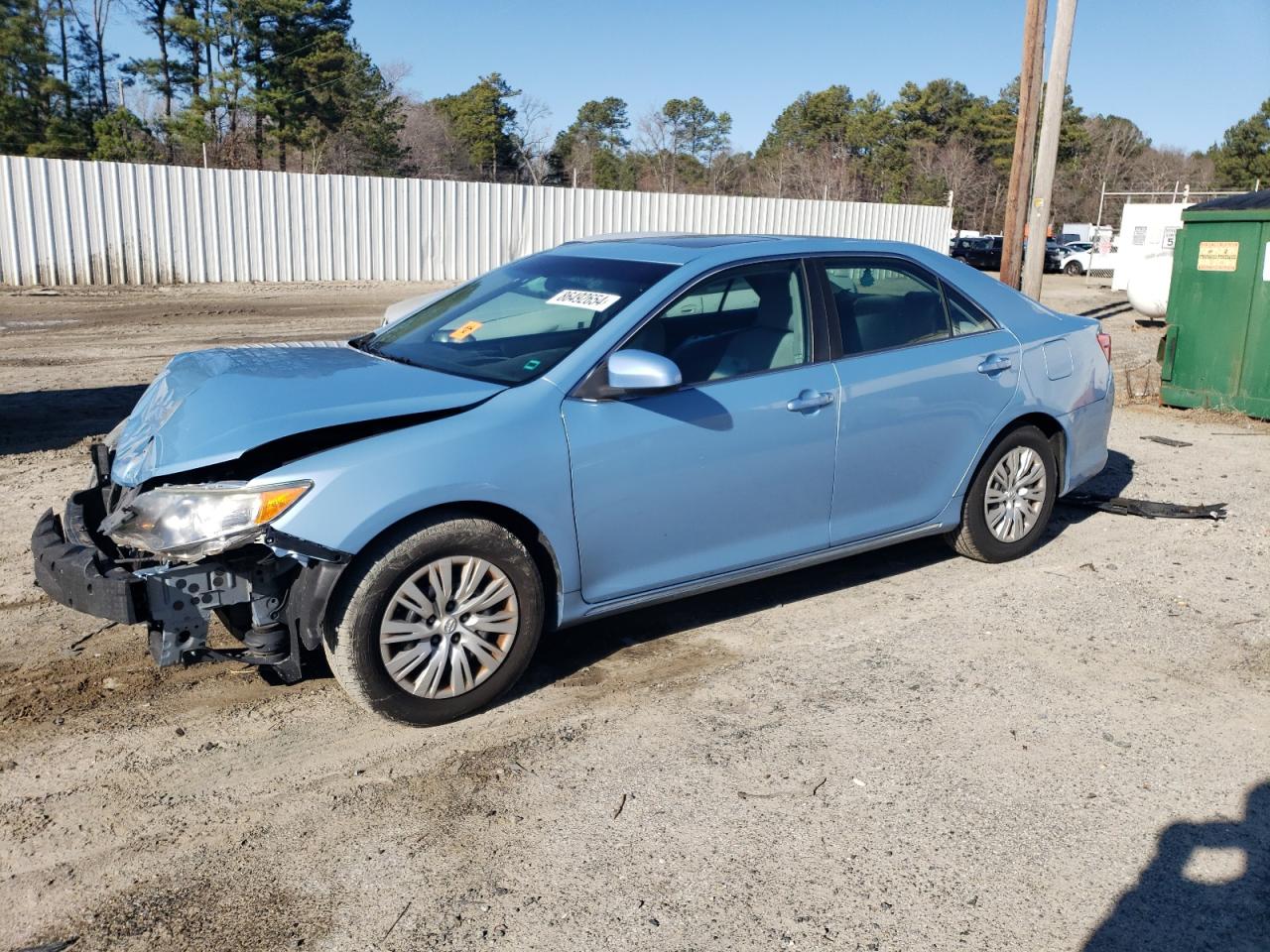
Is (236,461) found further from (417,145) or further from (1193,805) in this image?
(417,145)

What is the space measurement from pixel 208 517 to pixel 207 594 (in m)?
0.25

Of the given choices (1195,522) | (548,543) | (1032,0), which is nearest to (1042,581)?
(1195,522)

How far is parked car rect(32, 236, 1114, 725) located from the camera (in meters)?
3.60

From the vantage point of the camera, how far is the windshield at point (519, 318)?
14.4 feet

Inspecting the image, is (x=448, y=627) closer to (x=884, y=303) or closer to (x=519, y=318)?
(x=519, y=318)

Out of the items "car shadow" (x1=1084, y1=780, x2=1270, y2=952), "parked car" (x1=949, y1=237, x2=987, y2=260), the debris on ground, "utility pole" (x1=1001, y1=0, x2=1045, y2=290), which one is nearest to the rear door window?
the debris on ground

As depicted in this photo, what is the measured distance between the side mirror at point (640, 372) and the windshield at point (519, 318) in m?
0.26

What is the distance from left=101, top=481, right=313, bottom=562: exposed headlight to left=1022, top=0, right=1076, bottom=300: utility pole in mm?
12119

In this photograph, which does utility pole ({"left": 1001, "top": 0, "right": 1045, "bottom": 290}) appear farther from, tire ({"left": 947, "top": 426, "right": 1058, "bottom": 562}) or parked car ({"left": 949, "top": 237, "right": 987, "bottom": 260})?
parked car ({"left": 949, "top": 237, "right": 987, "bottom": 260})

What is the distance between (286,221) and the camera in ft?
75.0

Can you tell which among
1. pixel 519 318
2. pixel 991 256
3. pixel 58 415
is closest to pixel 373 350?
pixel 519 318

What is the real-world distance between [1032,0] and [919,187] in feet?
185

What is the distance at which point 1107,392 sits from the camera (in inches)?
245

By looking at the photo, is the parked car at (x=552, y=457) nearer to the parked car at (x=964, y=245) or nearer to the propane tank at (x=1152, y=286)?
the propane tank at (x=1152, y=286)
